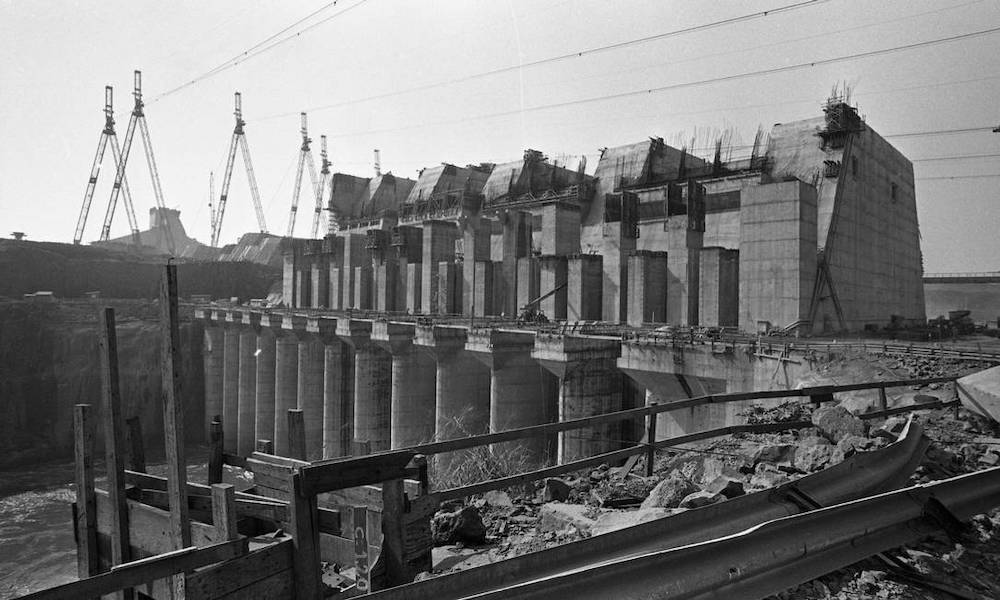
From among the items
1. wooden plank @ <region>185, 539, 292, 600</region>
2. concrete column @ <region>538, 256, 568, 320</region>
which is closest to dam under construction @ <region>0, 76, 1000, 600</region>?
wooden plank @ <region>185, 539, 292, 600</region>

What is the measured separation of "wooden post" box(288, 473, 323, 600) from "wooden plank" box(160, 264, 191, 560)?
6.03 ft

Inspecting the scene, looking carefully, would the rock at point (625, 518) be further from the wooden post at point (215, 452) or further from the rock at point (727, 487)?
the wooden post at point (215, 452)

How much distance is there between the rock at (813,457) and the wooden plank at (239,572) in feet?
19.6

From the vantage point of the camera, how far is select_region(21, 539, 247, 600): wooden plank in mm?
3545

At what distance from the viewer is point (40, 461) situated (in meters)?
43.4

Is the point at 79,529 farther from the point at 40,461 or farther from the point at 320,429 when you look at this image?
the point at 40,461

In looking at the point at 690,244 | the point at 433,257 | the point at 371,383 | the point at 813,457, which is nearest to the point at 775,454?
the point at 813,457

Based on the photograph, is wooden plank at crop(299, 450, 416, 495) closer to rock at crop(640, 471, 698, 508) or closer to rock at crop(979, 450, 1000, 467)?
rock at crop(640, 471, 698, 508)

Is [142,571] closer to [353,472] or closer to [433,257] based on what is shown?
[353,472]

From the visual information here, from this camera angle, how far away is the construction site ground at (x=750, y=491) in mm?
4215

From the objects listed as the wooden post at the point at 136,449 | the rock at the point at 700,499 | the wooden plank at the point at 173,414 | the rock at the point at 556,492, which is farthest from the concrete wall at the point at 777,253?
the wooden plank at the point at 173,414

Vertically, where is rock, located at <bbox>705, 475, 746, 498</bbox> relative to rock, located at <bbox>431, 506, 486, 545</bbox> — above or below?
above

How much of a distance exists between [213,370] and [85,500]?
149 feet

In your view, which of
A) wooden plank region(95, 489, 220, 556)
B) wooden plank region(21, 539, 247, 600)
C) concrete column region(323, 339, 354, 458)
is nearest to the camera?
wooden plank region(21, 539, 247, 600)
